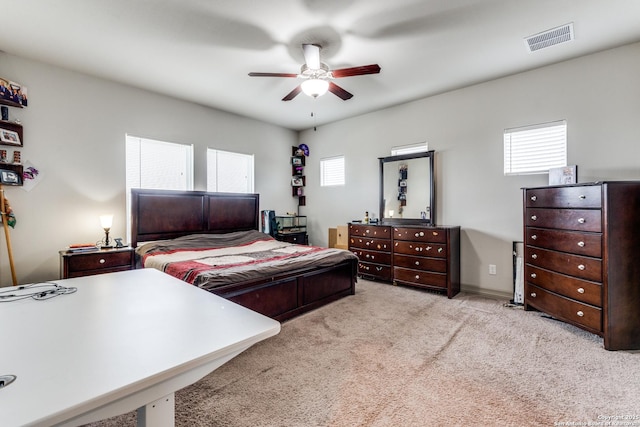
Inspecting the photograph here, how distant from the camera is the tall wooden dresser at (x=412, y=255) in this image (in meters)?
3.87

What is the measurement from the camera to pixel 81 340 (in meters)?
0.91

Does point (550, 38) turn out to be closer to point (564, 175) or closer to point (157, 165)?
point (564, 175)

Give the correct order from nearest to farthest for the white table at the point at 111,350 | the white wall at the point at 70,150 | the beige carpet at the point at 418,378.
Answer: the white table at the point at 111,350 < the beige carpet at the point at 418,378 < the white wall at the point at 70,150

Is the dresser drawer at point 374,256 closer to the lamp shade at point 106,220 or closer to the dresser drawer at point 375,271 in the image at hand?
the dresser drawer at point 375,271

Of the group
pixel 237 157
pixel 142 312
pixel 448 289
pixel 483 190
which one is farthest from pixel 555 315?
pixel 237 157

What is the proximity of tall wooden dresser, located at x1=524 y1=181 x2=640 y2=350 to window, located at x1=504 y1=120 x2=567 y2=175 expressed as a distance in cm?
74

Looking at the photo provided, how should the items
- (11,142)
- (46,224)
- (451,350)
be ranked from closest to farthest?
(451,350) → (11,142) → (46,224)

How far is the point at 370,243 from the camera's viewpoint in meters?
4.62

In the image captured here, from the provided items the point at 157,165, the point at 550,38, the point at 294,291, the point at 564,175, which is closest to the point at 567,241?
the point at 564,175

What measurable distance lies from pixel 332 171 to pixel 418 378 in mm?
4308

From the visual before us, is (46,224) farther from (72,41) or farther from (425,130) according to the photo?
(425,130)

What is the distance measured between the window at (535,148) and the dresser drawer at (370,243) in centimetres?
185

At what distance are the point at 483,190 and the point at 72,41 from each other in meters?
5.05

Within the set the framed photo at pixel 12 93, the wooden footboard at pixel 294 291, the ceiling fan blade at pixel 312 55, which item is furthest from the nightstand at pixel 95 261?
the ceiling fan blade at pixel 312 55
